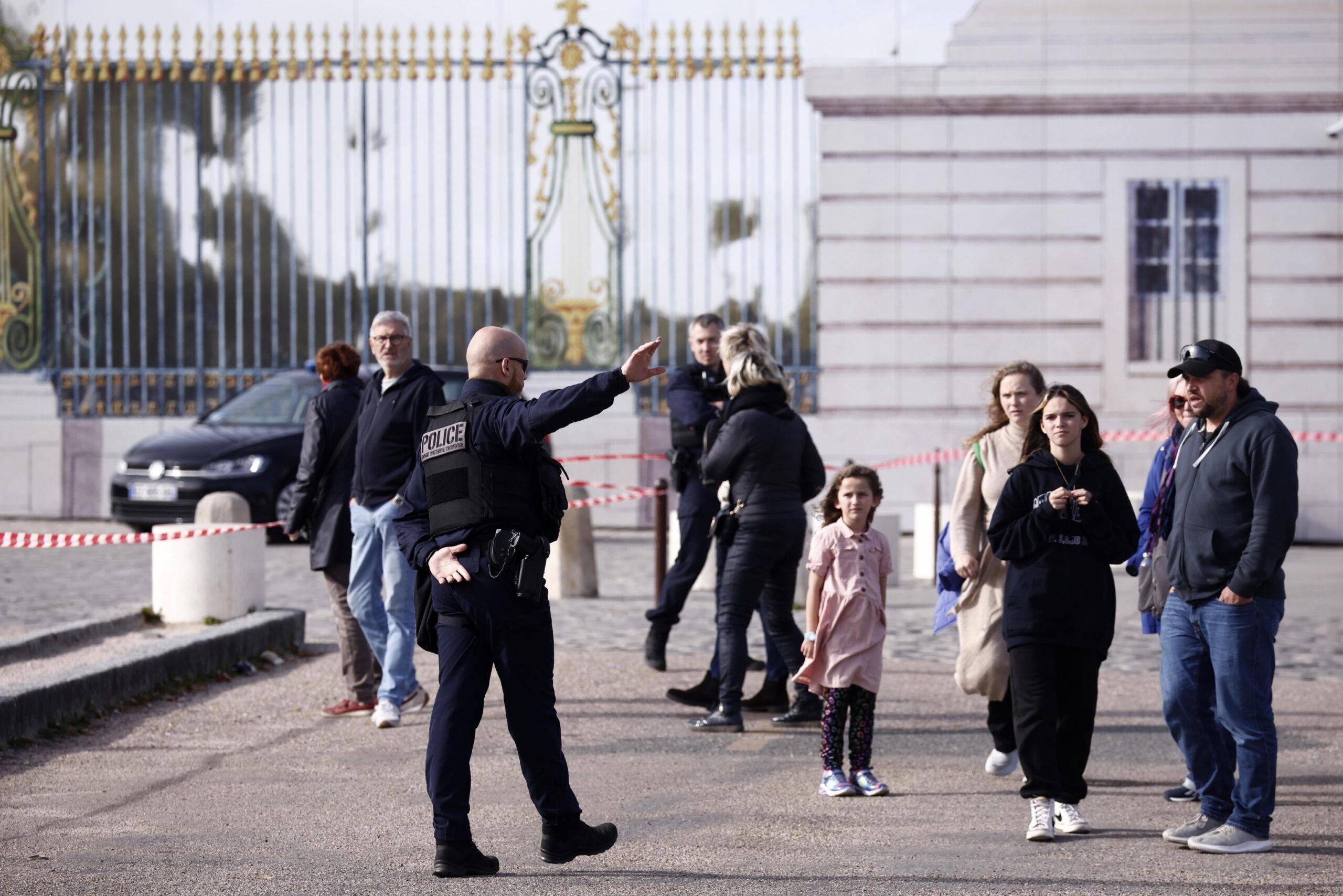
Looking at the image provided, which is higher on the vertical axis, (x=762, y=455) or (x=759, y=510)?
(x=762, y=455)

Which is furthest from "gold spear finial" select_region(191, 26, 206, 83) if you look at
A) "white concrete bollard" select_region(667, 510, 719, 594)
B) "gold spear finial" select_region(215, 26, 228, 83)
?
"white concrete bollard" select_region(667, 510, 719, 594)

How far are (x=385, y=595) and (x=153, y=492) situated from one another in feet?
26.8

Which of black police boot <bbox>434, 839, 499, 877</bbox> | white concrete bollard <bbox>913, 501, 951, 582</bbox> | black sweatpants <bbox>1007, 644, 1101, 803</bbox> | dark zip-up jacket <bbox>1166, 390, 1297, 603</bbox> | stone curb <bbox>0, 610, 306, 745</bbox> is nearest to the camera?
black police boot <bbox>434, 839, 499, 877</bbox>

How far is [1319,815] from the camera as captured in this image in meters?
5.64

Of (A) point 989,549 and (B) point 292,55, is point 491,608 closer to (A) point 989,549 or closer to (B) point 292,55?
(A) point 989,549

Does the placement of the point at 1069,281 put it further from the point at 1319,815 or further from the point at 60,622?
the point at 1319,815

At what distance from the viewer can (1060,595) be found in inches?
213

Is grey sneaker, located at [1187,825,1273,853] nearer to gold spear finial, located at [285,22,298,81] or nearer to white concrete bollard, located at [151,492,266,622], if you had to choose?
white concrete bollard, located at [151,492,266,622]

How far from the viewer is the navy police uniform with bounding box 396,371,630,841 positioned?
4836 mm

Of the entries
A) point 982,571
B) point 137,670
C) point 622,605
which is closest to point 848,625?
point 982,571

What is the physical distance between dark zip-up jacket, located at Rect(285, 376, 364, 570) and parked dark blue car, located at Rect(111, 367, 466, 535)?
22.4 ft

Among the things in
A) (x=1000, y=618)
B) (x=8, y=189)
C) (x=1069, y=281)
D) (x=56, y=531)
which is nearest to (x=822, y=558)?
(x=1000, y=618)

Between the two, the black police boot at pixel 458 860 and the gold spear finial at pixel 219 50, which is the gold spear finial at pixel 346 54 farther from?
the black police boot at pixel 458 860

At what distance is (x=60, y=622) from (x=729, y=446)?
475 cm
